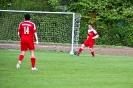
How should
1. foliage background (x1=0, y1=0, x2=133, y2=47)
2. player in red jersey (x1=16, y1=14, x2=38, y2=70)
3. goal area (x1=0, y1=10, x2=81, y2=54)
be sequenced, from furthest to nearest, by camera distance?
foliage background (x1=0, y1=0, x2=133, y2=47) → goal area (x1=0, y1=10, x2=81, y2=54) → player in red jersey (x1=16, y1=14, x2=38, y2=70)

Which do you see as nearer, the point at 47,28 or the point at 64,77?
the point at 64,77

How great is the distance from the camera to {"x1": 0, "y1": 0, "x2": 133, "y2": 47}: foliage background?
144 feet

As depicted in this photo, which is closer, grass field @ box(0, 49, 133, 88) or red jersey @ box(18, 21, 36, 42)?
grass field @ box(0, 49, 133, 88)

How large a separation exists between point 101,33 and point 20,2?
8.19 metres

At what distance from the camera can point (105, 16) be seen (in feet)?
146

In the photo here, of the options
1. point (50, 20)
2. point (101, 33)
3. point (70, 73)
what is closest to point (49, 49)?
point (50, 20)

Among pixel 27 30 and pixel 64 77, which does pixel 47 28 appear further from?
pixel 64 77

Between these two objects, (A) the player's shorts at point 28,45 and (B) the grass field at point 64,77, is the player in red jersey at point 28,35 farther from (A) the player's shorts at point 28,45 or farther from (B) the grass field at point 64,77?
(B) the grass field at point 64,77

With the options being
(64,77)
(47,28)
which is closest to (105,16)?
(47,28)

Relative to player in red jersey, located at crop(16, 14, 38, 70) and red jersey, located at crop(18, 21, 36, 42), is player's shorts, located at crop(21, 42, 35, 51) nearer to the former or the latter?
player in red jersey, located at crop(16, 14, 38, 70)

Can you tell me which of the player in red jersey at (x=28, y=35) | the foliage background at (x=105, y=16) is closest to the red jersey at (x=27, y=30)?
the player in red jersey at (x=28, y=35)

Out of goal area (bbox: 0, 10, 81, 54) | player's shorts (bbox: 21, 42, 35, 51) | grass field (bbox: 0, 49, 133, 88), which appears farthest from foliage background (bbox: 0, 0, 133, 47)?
player's shorts (bbox: 21, 42, 35, 51)

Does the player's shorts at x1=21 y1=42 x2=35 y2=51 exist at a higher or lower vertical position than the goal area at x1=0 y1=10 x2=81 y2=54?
higher

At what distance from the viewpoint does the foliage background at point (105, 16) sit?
43.8 metres
